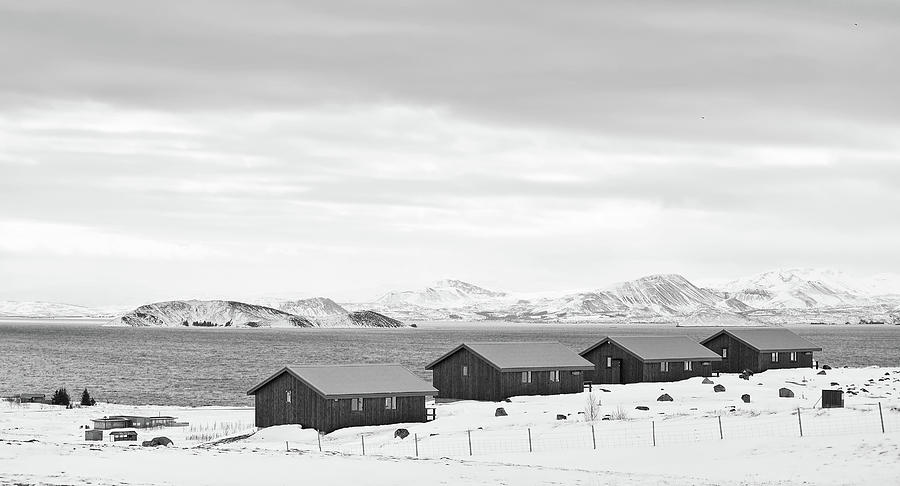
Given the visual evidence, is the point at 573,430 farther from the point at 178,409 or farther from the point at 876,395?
the point at 178,409

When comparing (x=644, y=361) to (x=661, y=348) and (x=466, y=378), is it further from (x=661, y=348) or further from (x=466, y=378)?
(x=466, y=378)

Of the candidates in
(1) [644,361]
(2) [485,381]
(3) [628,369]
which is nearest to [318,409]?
(2) [485,381]

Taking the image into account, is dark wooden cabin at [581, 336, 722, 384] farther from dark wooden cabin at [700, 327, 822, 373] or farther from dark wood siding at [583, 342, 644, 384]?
dark wooden cabin at [700, 327, 822, 373]

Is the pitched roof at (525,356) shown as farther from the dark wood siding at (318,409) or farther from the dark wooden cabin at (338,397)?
the dark wood siding at (318,409)

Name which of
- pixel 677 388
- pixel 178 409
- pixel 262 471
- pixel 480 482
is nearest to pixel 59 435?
pixel 178 409

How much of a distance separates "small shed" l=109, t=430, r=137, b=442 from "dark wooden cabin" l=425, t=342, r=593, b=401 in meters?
23.6

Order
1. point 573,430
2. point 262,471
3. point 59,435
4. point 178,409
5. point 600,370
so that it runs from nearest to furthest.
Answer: point 262,471 < point 573,430 < point 59,435 < point 178,409 < point 600,370

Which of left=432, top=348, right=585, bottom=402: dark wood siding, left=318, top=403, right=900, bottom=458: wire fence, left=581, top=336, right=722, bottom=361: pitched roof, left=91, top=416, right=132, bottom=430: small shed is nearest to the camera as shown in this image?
Result: left=318, top=403, right=900, bottom=458: wire fence

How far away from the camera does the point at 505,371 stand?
72.8 metres

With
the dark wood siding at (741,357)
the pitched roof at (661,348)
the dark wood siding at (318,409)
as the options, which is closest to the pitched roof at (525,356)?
the pitched roof at (661,348)

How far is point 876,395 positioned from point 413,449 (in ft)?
125

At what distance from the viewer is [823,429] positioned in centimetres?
4447

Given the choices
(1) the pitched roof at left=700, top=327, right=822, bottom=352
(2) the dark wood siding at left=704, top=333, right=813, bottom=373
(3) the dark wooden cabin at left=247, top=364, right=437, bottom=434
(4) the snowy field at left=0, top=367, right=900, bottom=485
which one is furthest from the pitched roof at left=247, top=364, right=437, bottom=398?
(1) the pitched roof at left=700, top=327, right=822, bottom=352

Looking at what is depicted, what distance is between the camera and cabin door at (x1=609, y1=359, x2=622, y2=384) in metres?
87.6
